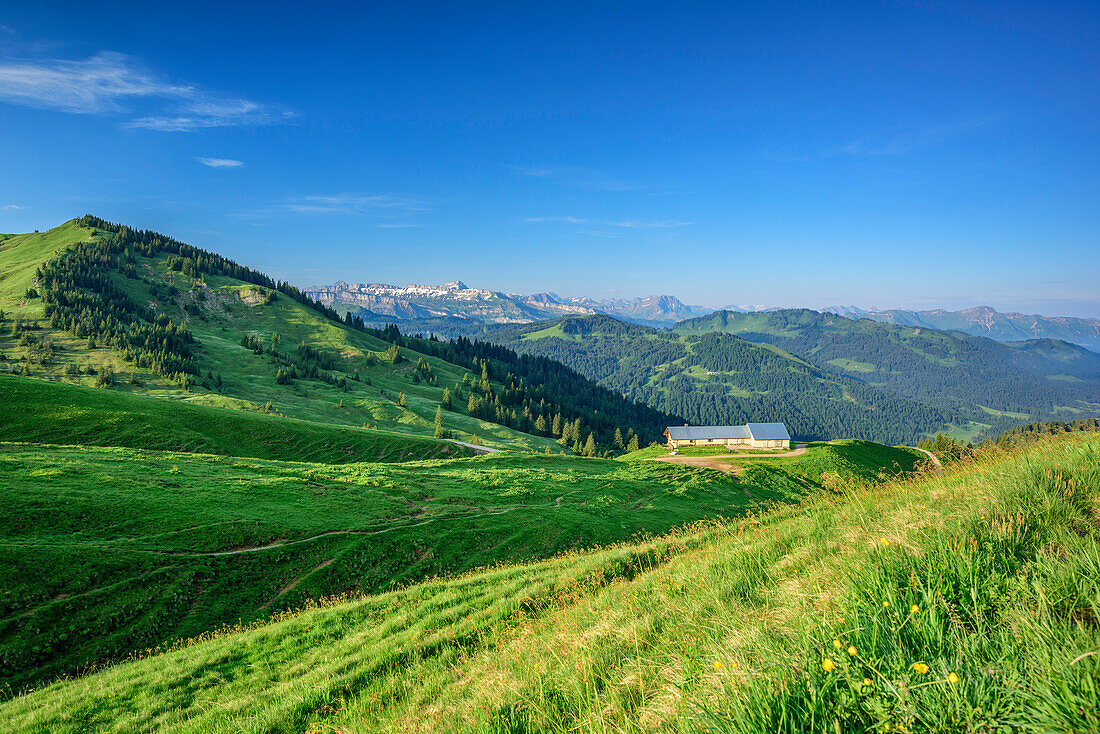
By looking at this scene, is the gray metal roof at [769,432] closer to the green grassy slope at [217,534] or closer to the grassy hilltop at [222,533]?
the grassy hilltop at [222,533]

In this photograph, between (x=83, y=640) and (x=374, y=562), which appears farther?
(x=374, y=562)

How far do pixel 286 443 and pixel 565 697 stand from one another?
62.1 meters

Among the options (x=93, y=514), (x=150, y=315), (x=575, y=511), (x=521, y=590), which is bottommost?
(x=575, y=511)

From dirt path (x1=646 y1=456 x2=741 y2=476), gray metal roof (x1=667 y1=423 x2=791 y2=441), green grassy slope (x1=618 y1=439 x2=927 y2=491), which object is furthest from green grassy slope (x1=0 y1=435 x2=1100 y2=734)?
gray metal roof (x1=667 y1=423 x2=791 y2=441)

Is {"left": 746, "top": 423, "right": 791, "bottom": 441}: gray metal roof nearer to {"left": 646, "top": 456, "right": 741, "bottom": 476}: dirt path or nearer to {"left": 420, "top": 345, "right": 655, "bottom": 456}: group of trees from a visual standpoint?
{"left": 646, "top": 456, "right": 741, "bottom": 476}: dirt path

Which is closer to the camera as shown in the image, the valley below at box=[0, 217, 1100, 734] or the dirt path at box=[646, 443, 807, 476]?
the valley below at box=[0, 217, 1100, 734]

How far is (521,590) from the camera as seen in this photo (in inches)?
502

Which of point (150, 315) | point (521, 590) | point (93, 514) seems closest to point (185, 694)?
point (521, 590)

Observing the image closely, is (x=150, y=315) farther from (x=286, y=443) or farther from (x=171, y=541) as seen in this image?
(x=171, y=541)

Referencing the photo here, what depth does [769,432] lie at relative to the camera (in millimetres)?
90938

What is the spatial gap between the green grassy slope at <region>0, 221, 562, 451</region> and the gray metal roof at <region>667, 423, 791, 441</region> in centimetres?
3809

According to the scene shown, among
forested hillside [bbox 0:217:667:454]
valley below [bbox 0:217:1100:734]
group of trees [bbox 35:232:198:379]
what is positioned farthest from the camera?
Result: group of trees [bbox 35:232:198:379]

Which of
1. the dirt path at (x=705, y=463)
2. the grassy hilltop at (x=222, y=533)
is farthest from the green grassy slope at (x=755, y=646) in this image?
the dirt path at (x=705, y=463)

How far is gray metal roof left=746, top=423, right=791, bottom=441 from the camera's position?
89062 mm
